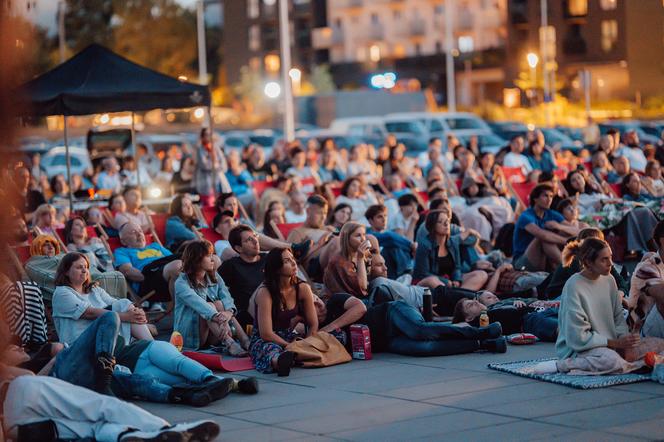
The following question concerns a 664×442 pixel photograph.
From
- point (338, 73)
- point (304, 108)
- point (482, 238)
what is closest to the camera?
point (482, 238)

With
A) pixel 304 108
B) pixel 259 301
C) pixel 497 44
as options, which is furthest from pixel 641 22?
pixel 497 44

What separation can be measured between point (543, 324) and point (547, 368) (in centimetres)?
197

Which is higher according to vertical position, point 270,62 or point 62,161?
point 270,62

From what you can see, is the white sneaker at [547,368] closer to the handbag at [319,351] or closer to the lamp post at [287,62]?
the handbag at [319,351]

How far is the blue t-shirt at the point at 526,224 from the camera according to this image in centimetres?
1347

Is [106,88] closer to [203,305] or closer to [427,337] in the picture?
[203,305]

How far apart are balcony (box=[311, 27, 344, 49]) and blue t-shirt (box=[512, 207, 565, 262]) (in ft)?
242

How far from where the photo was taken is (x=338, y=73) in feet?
286

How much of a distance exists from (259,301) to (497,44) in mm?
64043

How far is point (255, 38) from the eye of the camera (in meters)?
92.8

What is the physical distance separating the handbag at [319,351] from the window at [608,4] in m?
8.87

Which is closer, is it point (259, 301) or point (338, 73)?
point (259, 301)

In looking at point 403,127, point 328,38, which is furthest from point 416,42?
point 403,127

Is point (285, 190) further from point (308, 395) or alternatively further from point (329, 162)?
point (308, 395)
